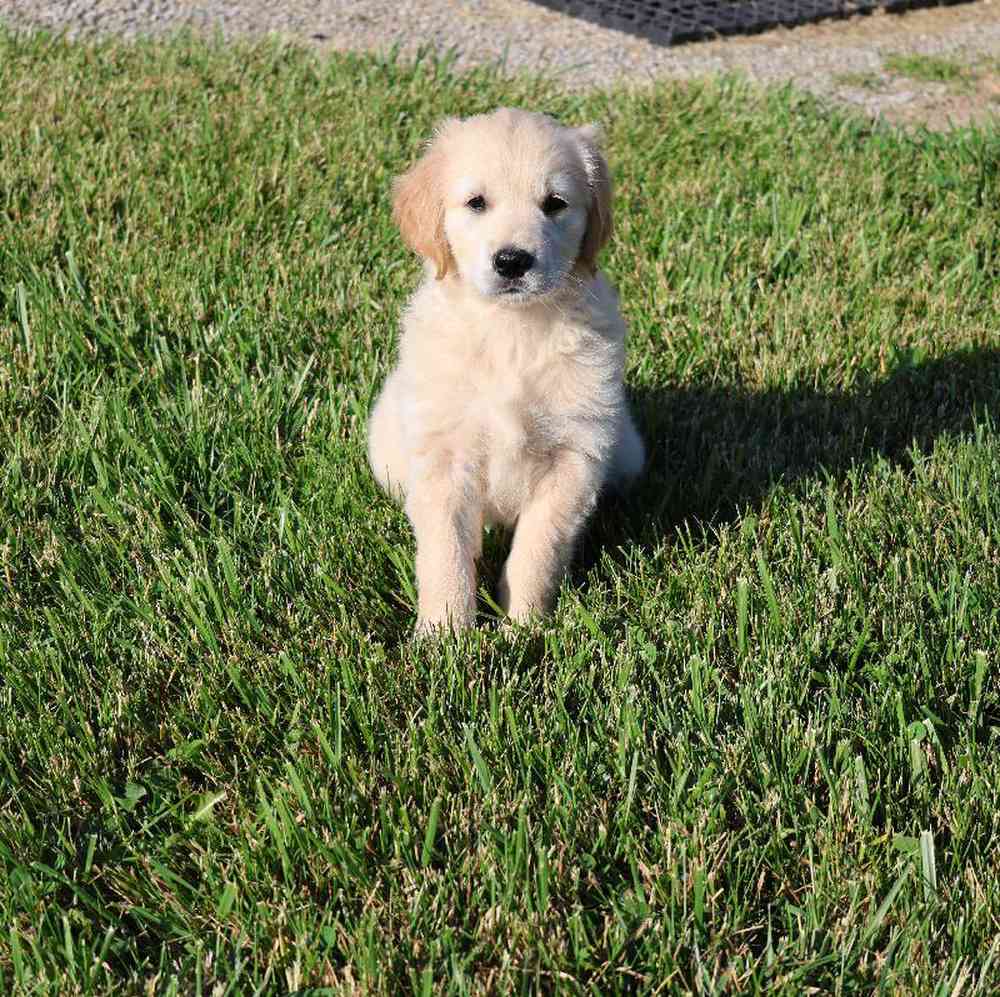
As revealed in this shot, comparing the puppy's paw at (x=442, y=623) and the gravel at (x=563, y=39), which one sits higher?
the gravel at (x=563, y=39)

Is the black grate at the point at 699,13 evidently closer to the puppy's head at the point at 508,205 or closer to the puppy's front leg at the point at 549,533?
the puppy's head at the point at 508,205

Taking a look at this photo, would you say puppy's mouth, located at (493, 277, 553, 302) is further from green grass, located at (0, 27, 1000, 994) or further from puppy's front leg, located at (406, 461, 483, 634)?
green grass, located at (0, 27, 1000, 994)

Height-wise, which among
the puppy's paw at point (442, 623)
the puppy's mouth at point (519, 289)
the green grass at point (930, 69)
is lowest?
the puppy's paw at point (442, 623)

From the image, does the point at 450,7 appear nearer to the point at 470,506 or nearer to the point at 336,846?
the point at 470,506

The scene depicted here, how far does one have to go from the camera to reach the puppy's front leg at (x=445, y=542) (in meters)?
2.55

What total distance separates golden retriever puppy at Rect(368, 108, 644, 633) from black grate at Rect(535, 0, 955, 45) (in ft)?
13.4

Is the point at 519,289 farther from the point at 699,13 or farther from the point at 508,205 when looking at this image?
the point at 699,13

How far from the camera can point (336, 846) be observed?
1973 mm

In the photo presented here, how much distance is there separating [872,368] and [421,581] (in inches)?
71.2

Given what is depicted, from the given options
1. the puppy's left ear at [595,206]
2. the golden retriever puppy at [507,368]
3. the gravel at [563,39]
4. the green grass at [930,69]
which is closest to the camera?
the golden retriever puppy at [507,368]

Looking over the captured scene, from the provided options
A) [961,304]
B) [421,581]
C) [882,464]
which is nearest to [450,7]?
[961,304]

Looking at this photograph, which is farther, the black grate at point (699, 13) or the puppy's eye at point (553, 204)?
the black grate at point (699, 13)

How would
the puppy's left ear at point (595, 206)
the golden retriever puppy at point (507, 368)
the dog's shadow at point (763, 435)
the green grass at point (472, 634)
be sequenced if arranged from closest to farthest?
the green grass at point (472, 634) < the golden retriever puppy at point (507, 368) < the puppy's left ear at point (595, 206) < the dog's shadow at point (763, 435)

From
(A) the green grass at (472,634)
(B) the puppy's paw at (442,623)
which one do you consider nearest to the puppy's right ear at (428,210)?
(A) the green grass at (472,634)
